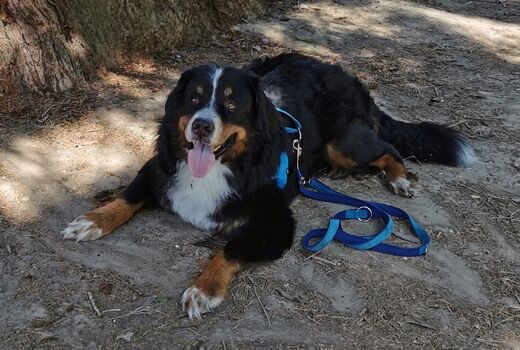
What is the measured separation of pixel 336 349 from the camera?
2.97 meters

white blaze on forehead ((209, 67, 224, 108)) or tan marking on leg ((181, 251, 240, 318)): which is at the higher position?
white blaze on forehead ((209, 67, 224, 108))

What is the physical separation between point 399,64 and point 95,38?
11.8ft

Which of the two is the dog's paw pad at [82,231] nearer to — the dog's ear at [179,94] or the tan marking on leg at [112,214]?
the tan marking on leg at [112,214]

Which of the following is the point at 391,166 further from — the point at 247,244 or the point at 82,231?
the point at 82,231

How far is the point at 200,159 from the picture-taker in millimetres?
3574

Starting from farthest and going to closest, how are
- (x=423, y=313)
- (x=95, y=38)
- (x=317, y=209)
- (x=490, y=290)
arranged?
(x=95, y=38)
(x=317, y=209)
(x=490, y=290)
(x=423, y=313)

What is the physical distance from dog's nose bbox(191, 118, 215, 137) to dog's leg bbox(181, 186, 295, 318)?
1.97ft

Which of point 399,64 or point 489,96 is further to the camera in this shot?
point 399,64

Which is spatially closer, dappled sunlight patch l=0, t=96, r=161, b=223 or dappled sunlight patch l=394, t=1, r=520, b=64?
dappled sunlight patch l=0, t=96, r=161, b=223

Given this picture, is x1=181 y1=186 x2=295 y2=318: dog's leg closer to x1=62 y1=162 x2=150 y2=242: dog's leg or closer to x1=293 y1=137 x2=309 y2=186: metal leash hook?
x1=293 y1=137 x2=309 y2=186: metal leash hook

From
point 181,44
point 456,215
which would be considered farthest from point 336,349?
point 181,44

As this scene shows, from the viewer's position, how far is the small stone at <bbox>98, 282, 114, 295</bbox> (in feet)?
10.6

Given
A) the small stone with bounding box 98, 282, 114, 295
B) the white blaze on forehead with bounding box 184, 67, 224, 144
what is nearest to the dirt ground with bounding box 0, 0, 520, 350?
the small stone with bounding box 98, 282, 114, 295

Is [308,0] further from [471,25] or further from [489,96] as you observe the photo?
[489,96]
